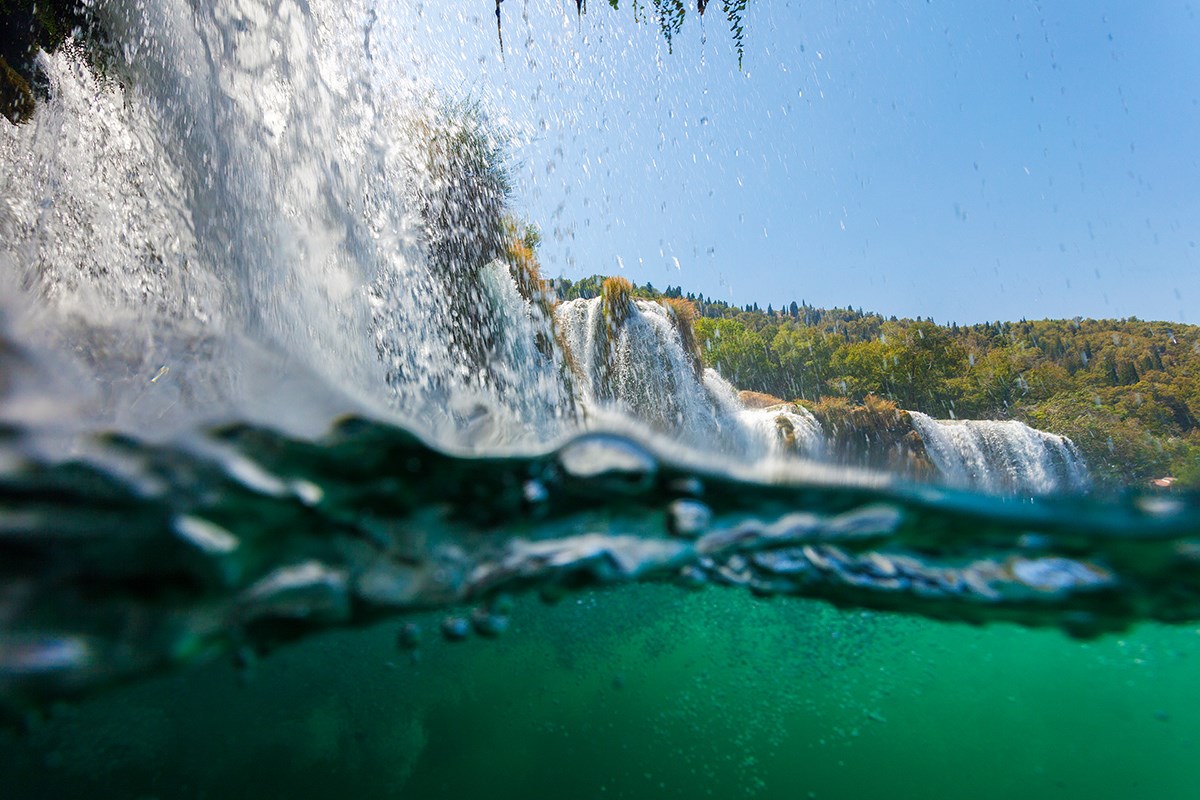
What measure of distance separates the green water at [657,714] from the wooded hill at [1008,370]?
1753 centimetres

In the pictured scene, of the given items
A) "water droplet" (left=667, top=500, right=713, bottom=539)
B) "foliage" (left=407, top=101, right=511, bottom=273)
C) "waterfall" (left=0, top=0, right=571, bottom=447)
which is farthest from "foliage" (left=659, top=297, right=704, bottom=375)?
"water droplet" (left=667, top=500, right=713, bottom=539)

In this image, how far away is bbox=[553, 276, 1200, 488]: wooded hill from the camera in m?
25.5

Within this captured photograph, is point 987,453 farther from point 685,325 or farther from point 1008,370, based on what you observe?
point 1008,370

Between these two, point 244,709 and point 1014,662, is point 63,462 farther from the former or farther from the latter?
point 1014,662

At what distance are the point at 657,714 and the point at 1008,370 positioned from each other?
115 feet

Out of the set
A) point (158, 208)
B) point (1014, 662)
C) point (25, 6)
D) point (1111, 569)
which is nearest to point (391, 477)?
point (1111, 569)

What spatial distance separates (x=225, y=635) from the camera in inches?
94.8

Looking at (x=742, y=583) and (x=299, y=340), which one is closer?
(x=742, y=583)

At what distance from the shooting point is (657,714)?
4.39m

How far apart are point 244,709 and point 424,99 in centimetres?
924

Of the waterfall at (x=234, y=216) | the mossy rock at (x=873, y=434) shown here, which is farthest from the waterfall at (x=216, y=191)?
the mossy rock at (x=873, y=434)

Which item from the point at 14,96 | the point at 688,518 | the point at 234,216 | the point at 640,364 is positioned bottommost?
the point at 688,518

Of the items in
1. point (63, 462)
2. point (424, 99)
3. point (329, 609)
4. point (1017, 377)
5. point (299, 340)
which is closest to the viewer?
point (63, 462)

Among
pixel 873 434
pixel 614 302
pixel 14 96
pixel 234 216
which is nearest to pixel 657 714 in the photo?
pixel 234 216
